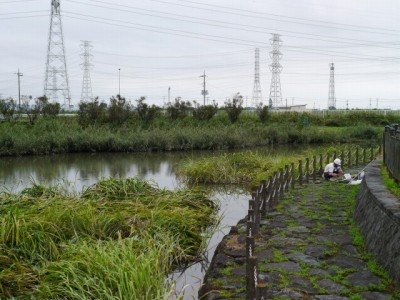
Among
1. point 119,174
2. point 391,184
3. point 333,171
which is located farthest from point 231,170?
point 391,184

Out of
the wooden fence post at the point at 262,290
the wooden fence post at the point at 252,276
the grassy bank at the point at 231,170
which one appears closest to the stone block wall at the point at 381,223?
the wooden fence post at the point at 252,276

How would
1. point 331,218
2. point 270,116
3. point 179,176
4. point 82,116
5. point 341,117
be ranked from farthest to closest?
1. point 341,117
2. point 270,116
3. point 82,116
4. point 179,176
5. point 331,218

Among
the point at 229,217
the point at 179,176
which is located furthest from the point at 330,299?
the point at 179,176

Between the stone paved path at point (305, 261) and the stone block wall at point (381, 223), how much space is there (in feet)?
0.48

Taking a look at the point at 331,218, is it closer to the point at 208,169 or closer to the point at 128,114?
the point at 208,169

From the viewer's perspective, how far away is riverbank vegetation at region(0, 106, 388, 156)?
77.8ft

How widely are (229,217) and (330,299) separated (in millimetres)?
5318

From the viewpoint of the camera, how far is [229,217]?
9906 millimetres

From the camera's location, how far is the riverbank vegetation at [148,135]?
23.7 metres

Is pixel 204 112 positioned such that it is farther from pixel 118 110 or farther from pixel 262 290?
pixel 262 290

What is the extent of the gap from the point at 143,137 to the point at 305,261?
2019 cm

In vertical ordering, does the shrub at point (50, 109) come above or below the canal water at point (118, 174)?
above

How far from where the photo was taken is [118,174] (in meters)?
16.5

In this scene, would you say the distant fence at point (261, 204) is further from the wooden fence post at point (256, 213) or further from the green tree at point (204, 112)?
the green tree at point (204, 112)
